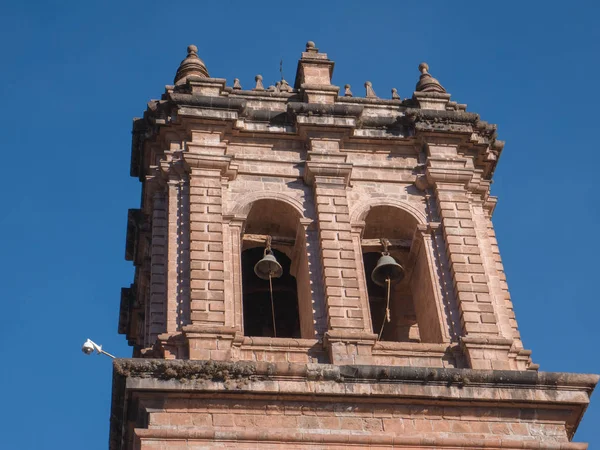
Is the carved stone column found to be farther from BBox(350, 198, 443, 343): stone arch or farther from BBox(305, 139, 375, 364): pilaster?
BBox(350, 198, 443, 343): stone arch

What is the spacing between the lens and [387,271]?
26391 mm

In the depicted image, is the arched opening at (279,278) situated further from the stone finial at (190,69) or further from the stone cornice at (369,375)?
the stone finial at (190,69)

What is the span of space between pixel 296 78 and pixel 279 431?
1015 centimetres

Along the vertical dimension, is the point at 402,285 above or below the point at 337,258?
above

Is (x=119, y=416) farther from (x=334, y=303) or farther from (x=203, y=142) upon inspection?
(x=203, y=142)

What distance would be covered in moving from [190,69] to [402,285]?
19.5 feet

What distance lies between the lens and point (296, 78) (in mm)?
29984

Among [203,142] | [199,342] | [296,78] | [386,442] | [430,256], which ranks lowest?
[386,442]

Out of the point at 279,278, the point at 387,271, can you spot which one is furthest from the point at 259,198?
the point at 279,278

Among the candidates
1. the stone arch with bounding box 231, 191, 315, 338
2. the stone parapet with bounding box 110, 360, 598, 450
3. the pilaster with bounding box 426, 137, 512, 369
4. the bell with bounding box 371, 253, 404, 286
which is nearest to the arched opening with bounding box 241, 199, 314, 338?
the stone arch with bounding box 231, 191, 315, 338

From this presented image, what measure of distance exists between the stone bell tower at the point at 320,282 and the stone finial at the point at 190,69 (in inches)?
1.8

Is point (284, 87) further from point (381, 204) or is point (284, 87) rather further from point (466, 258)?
point (466, 258)

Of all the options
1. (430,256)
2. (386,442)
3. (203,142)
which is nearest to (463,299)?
(430,256)

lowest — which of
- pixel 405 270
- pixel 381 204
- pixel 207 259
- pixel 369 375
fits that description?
pixel 369 375
